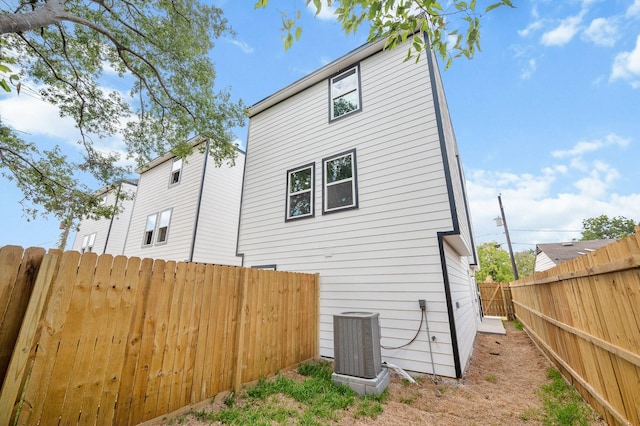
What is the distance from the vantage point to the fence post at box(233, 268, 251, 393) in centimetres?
358

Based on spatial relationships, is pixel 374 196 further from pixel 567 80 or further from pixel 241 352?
pixel 567 80

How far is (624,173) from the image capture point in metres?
34.1

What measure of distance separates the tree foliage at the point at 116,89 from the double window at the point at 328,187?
354 cm

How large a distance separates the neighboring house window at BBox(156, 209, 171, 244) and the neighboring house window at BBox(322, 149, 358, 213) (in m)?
8.79

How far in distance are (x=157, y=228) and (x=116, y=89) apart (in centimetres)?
639

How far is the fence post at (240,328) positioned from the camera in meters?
3.58

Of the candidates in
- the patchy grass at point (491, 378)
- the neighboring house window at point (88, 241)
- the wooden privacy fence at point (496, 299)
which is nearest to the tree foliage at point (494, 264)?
the wooden privacy fence at point (496, 299)

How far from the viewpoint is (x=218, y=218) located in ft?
36.7

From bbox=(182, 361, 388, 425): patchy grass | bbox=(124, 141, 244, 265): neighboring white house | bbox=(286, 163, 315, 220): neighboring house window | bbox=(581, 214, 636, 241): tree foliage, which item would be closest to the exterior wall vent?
bbox=(182, 361, 388, 425): patchy grass

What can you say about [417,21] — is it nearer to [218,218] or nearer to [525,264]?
[218,218]

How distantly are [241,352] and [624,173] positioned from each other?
53.6 meters

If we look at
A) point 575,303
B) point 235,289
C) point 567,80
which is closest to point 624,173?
point 567,80

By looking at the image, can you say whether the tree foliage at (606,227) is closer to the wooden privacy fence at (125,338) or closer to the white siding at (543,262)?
the white siding at (543,262)

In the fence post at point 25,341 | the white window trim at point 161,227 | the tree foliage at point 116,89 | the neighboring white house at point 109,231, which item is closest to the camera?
the fence post at point 25,341
